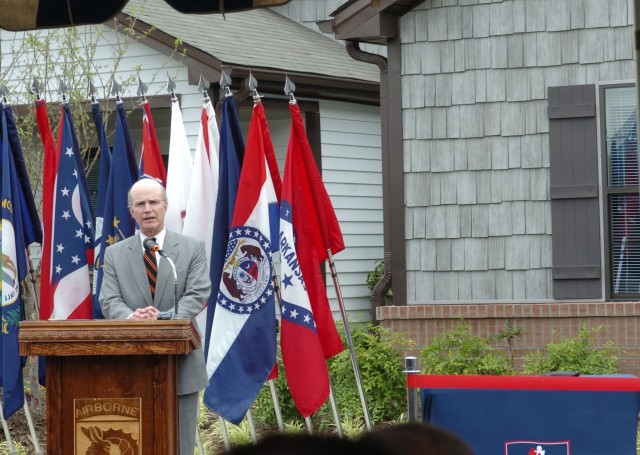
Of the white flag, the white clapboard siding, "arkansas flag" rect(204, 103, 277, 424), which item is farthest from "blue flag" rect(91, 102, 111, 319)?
the white clapboard siding

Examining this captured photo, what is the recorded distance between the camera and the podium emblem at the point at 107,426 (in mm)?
6141

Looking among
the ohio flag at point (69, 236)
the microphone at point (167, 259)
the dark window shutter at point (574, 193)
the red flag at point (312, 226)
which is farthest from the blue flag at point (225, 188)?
the dark window shutter at point (574, 193)

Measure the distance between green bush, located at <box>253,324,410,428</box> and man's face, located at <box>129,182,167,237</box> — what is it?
332cm

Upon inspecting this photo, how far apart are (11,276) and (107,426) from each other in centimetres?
273

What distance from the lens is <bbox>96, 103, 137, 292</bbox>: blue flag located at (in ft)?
28.2

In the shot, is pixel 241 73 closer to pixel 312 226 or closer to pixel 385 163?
pixel 385 163

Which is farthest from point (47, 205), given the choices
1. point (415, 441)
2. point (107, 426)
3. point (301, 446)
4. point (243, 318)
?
point (301, 446)

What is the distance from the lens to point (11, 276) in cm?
855

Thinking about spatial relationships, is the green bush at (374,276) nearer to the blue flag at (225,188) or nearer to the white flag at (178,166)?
the white flag at (178,166)

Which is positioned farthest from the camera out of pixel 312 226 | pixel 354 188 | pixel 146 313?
pixel 354 188

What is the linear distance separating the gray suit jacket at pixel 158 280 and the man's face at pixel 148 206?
124mm

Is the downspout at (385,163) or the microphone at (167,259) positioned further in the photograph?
the downspout at (385,163)

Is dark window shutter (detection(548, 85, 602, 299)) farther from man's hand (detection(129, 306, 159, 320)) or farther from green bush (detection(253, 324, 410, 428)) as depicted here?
man's hand (detection(129, 306, 159, 320))

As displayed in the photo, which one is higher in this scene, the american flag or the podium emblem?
the american flag
